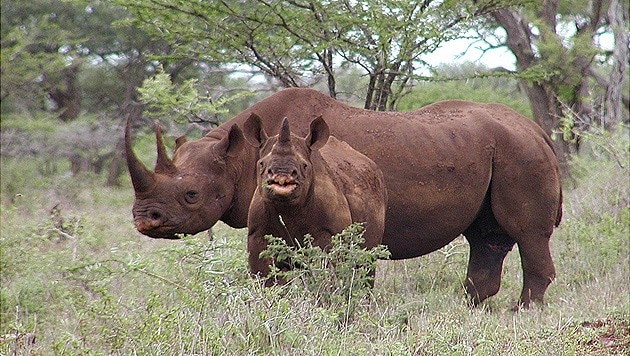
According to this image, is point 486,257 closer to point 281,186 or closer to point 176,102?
point 176,102

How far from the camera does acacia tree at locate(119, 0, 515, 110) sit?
8969mm

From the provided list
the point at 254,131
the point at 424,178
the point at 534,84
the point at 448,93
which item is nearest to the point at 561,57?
the point at 534,84

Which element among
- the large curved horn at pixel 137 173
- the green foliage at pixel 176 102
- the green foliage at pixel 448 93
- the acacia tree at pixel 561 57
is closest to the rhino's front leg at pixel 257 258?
the large curved horn at pixel 137 173

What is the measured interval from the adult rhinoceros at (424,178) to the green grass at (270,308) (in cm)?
28

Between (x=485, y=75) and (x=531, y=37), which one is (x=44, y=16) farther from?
(x=485, y=75)

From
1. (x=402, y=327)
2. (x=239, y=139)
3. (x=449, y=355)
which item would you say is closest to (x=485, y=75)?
(x=239, y=139)

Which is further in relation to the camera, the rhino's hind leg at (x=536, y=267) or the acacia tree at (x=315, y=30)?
the acacia tree at (x=315, y=30)

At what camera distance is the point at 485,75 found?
10.1 m

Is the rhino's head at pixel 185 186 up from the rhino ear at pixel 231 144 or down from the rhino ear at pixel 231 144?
down

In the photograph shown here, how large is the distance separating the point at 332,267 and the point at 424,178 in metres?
1.81

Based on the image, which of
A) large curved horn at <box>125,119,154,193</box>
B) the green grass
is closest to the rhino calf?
the green grass

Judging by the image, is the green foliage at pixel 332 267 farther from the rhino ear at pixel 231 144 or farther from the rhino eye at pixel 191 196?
the rhino ear at pixel 231 144

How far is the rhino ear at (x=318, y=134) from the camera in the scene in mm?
6055

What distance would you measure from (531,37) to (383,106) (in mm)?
10605
